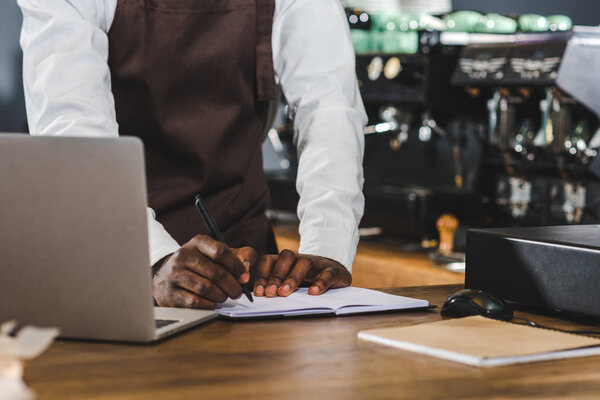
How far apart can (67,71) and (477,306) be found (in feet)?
2.55

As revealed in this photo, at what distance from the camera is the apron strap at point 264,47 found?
5.56ft

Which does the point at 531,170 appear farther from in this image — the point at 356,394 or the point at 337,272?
the point at 356,394

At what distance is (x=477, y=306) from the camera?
1.08 m

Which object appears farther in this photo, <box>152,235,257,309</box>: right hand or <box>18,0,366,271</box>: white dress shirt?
<box>18,0,366,271</box>: white dress shirt

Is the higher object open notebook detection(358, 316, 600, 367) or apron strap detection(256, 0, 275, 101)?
apron strap detection(256, 0, 275, 101)

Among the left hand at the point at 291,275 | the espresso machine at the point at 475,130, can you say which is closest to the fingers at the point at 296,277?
the left hand at the point at 291,275

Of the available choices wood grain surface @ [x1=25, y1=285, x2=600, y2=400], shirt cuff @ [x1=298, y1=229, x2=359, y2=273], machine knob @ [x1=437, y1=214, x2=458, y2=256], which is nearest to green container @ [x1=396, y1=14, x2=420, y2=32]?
machine knob @ [x1=437, y1=214, x2=458, y2=256]

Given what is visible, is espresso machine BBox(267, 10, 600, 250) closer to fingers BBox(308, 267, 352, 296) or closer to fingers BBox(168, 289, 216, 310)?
fingers BBox(308, 267, 352, 296)

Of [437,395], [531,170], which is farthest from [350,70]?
[531,170]

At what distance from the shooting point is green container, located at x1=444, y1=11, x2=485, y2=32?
10.2ft

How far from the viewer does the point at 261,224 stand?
1.77 meters

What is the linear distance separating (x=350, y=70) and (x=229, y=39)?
0.82 ft

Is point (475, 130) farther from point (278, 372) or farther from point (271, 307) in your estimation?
A: point (278, 372)

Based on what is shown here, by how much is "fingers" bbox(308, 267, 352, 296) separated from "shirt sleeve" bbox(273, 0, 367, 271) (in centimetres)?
30
